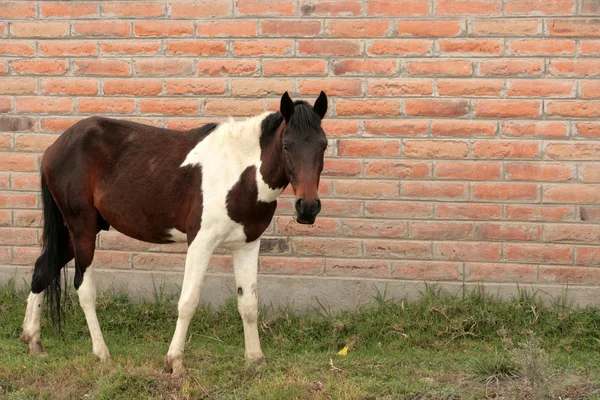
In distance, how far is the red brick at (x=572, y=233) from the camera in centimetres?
544

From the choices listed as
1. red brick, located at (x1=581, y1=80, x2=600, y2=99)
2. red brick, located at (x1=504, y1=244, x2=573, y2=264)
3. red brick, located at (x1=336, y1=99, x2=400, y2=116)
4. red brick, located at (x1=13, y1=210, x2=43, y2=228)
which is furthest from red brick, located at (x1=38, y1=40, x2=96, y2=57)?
red brick, located at (x1=581, y1=80, x2=600, y2=99)

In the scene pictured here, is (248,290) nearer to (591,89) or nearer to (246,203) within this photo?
(246,203)

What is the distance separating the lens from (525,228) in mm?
5512

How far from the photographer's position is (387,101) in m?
5.59

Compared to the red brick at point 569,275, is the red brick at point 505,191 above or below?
above

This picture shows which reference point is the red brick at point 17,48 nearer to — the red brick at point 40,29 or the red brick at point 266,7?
the red brick at point 40,29

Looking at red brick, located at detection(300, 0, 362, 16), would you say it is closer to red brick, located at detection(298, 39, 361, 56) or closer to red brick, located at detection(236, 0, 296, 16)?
red brick, located at detection(236, 0, 296, 16)

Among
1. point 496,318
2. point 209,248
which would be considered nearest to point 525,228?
point 496,318

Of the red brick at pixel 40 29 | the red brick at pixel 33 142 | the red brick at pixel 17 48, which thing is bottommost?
the red brick at pixel 33 142

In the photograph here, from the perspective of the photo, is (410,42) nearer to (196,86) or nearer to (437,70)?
(437,70)

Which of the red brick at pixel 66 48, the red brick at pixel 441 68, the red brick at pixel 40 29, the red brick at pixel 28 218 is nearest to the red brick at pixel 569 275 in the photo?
the red brick at pixel 441 68

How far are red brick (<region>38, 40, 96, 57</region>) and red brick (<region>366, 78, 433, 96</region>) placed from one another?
7.35 feet

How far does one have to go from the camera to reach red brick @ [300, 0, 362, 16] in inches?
219

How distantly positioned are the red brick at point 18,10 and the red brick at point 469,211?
357 centimetres
